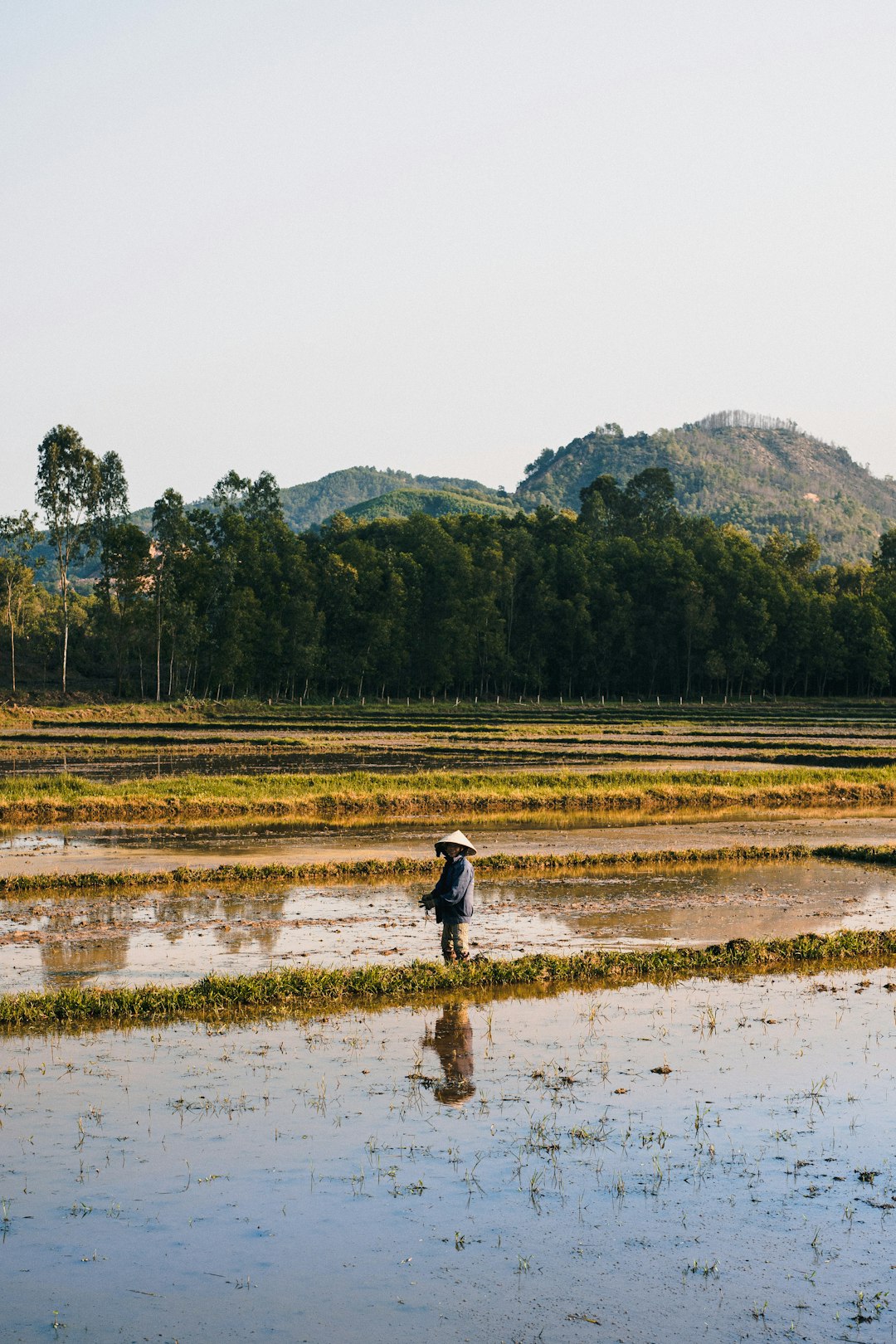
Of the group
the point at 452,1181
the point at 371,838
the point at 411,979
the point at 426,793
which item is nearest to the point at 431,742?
the point at 426,793

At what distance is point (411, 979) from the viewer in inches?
575

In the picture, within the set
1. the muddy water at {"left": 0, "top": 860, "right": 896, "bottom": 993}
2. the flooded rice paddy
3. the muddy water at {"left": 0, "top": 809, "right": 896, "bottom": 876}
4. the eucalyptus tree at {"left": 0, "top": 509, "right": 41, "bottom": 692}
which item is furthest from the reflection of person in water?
the eucalyptus tree at {"left": 0, "top": 509, "right": 41, "bottom": 692}

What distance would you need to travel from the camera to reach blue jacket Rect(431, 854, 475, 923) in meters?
15.0

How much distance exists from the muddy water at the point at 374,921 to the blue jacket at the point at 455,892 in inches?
59.5

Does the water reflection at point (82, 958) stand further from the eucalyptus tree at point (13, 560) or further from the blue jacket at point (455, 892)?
the eucalyptus tree at point (13, 560)

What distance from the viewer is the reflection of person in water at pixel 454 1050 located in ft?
36.0

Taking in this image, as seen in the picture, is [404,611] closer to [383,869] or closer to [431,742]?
[431,742]

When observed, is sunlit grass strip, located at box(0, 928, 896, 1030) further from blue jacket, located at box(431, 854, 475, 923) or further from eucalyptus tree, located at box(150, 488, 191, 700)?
eucalyptus tree, located at box(150, 488, 191, 700)

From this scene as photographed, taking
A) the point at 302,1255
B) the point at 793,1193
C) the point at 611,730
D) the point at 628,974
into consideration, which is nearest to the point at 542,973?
the point at 628,974

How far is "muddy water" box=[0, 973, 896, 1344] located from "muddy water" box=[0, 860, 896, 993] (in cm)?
329

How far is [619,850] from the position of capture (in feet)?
90.1

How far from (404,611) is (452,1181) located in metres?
100

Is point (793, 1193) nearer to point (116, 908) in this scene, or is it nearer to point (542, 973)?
point (542, 973)

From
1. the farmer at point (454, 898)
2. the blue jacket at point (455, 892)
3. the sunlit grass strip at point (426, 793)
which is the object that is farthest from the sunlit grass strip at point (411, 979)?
the sunlit grass strip at point (426, 793)
